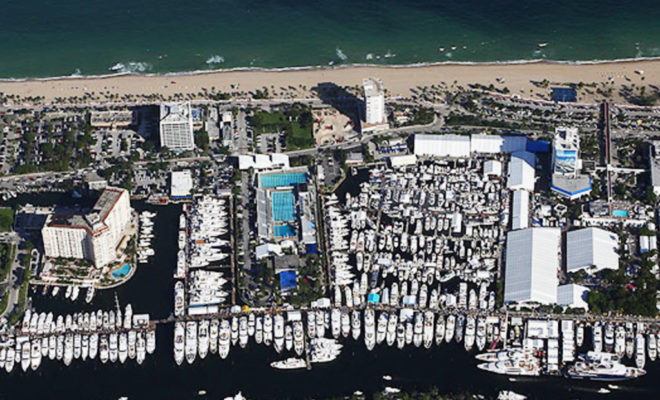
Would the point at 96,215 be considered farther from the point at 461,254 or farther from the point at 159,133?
the point at 461,254

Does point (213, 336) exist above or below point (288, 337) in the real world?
above

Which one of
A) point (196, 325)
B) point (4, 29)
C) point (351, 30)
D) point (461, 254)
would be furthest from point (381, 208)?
point (4, 29)

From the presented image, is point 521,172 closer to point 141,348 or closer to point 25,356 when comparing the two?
point 141,348

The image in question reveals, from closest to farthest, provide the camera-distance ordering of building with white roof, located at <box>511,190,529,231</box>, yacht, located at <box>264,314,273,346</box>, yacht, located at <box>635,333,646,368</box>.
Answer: yacht, located at <box>635,333,646,368</box>
yacht, located at <box>264,314,273,346</box>
building with white roof, located at <box>511,190,529,231</box>

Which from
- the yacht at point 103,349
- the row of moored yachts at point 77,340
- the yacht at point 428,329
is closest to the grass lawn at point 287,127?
the yacht at point 428,329

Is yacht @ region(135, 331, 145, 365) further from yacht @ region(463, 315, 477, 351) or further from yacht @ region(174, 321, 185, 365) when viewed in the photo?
yacht @ region(463, 315, 477, 351)

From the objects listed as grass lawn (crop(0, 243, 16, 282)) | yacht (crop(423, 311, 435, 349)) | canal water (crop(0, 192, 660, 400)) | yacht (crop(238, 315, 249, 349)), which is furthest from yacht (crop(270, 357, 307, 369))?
grass lawn (crop(0, 243, 16, 282))

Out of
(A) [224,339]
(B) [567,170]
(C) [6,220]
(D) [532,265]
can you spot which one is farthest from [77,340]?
(B) [567,170]

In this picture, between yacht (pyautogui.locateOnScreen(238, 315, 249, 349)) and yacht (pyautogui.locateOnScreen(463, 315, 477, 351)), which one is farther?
yacht (pyautogui.locateOnScreen(238, 315, 249, 349))
